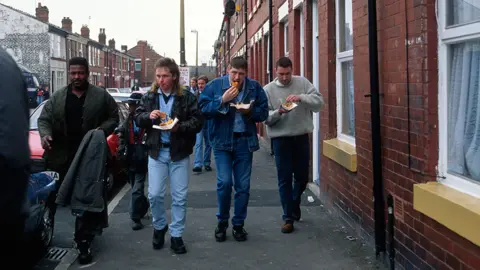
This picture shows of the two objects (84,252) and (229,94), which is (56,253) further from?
(229,94)

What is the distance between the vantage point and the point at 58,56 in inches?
2175

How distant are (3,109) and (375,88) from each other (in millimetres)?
3702

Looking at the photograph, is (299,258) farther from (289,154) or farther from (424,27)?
(424,27)

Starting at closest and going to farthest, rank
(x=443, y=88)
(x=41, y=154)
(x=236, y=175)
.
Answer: (x=443, y=88) → (x=236, y=175) → (x=41, y=154)

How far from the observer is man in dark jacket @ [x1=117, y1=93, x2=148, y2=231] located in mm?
6414

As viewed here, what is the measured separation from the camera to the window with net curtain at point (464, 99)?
3.89 m

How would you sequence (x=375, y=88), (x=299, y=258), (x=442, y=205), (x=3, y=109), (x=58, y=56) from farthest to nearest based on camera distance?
(x=58, y=56), (x=299, y=258), (x=375, y=88), (x=442, y=205), (x=3, y=109)

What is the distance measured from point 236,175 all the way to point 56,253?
192 cm

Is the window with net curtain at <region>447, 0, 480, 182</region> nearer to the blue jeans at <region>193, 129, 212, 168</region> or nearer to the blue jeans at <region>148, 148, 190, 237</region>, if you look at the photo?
the blue jeans at <region>148, 148, 190, 237</region>

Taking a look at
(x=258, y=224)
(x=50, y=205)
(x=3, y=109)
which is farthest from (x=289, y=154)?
(x=3, y=109)

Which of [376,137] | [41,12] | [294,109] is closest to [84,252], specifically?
[294,109]

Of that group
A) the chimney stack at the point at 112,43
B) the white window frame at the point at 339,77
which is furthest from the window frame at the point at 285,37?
the chimney stack at the point at 112,43

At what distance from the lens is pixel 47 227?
581 cm

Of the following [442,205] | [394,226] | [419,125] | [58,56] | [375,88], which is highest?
[58,56]
